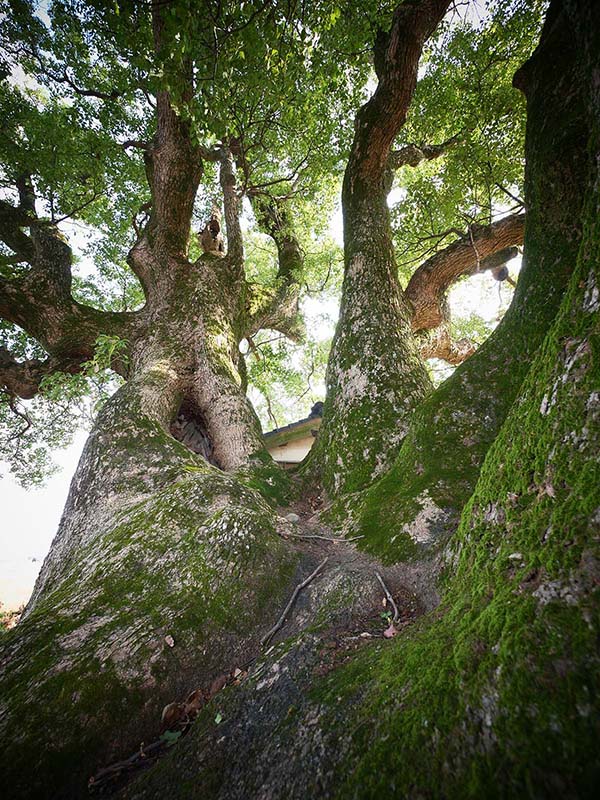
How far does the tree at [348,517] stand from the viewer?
95 centimetres

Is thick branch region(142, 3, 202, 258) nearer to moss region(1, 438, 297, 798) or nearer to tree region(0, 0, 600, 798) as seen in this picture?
tree region(0, 0, 600, 798)

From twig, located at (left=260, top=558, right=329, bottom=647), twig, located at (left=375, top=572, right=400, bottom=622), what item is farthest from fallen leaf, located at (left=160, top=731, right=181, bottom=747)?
twig, located at (left=375, top=572, right=400, bottom=622)

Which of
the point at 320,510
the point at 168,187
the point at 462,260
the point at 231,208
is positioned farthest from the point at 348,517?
the point at 168,187

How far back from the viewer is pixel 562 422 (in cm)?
127

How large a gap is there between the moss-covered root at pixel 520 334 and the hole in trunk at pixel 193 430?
285 cm

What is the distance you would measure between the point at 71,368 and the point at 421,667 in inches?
270

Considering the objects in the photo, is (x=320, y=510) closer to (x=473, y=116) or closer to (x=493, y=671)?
(x=493, y=671)

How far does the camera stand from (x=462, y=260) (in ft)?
19.5

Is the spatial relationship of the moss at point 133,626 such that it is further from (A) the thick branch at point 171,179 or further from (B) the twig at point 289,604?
(A) the thick branch at point 171,179

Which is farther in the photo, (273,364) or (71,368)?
(273,364)

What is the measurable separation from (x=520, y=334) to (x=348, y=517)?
2.12m

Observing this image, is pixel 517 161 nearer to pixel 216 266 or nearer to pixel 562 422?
pixel 216 266

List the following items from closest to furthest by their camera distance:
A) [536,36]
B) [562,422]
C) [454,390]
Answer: [562,422] → [454,390] → [536,36]

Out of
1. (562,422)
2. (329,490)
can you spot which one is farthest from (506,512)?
(329,490)
